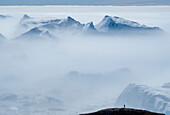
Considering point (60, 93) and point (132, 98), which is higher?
point (60, 93)

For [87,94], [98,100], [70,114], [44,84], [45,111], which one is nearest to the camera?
[70,114]

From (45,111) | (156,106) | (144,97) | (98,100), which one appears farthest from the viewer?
(98,100)

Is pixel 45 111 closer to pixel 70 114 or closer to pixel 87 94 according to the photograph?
pixel 70 114

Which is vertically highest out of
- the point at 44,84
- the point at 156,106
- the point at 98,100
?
the point at 44,84

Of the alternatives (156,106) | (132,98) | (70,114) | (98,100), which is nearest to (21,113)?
(70,114)

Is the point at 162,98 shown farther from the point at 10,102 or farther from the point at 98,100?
the point at 10,102

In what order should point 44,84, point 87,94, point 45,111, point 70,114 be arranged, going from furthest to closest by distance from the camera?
point 44,84
point 87,94
point 45,111
point 70,114

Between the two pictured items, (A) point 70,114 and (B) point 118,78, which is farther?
(B) point 118,78

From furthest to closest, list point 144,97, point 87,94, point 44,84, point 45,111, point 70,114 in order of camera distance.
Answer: point 44,84
point 87,94
point 45,111
point 70,114
point 144,97

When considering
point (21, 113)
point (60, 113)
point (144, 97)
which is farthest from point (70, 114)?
point (144, 97)

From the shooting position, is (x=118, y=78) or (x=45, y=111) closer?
(x=45, y=111)
